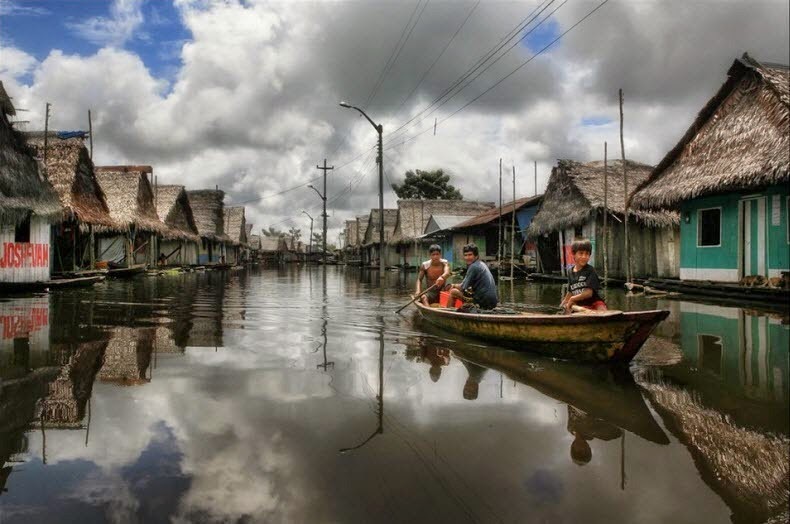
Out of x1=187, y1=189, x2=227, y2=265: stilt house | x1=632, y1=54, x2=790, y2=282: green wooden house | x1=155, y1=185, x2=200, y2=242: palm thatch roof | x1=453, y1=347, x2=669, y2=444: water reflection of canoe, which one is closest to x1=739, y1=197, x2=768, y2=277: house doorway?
x1=632, y1=54, x2=790, y2=282: green wooden house

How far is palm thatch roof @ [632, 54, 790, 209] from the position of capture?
11.2 m

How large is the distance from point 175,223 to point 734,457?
1365 inches

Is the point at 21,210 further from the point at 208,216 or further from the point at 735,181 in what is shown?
the point at 208,216

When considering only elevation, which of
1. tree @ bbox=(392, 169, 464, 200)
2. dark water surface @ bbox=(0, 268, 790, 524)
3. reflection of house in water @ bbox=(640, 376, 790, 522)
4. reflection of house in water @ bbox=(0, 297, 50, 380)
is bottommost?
reflection of house in water @ bbox=(640, 376, 790, 522)

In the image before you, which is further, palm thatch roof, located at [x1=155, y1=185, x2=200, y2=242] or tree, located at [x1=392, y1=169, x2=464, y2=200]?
tree, located at [x1=392, y1=169, x2=464, y2=200]

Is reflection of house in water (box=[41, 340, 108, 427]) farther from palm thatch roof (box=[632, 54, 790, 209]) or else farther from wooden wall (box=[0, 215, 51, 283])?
palm thatch roof (box=[632, 54, 790, 209])

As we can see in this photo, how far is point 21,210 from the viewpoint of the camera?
14.5 metres

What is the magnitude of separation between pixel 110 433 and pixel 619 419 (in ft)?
12.0

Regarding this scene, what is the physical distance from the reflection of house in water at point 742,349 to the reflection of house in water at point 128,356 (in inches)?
225

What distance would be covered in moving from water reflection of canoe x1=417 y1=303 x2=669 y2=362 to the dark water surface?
0.67 feet

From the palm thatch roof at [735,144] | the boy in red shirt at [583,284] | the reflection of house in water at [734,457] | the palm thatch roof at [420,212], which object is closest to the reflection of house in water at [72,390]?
the reflection of house in water at [734,457]

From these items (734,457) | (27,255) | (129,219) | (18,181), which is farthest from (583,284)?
(129,219)

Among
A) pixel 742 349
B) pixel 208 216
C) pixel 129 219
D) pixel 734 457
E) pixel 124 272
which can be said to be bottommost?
pixel 734 457

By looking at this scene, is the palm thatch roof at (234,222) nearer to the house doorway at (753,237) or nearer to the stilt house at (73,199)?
the stilt house at (73,199)
